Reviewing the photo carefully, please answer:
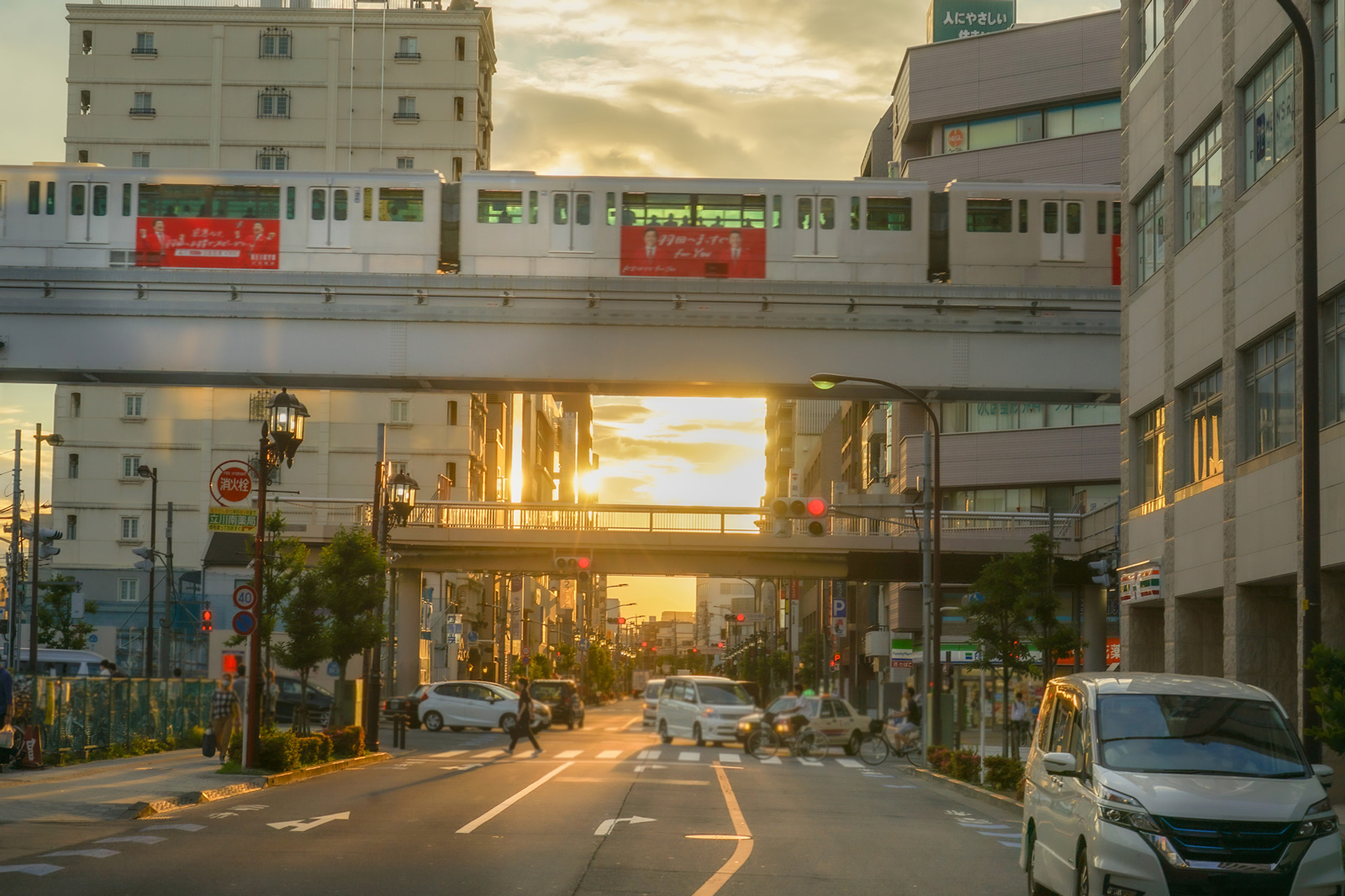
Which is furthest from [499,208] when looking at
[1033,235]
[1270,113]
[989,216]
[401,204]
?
[1270,113]

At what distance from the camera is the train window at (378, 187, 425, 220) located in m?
36.9

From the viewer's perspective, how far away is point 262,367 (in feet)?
118

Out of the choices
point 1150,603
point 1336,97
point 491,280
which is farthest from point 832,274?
point 1336,97

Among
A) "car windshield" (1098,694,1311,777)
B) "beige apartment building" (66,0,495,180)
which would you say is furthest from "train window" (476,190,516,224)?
"beige apartment building" (66,0,495,180)

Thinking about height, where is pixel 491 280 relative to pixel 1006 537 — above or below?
above

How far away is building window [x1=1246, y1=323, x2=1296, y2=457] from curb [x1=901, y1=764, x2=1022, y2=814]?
22.1 ft

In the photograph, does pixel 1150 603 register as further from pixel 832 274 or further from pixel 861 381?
pixel 832 274

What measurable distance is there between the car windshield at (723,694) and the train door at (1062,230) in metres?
15.6

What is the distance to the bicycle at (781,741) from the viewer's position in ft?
130

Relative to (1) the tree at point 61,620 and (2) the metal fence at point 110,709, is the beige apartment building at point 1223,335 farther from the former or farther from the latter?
(1) the tree at point 61,620

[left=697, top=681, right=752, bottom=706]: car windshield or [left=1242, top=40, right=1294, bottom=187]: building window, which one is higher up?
[left=1242, top=40, right=1294, bottom=187]: building window

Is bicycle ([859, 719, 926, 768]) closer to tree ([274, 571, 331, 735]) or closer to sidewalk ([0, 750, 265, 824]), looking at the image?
tree ([274, 571, 331, 735])

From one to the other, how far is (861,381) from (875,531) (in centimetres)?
1710

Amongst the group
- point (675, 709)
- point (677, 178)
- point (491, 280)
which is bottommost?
point (675, 709)
